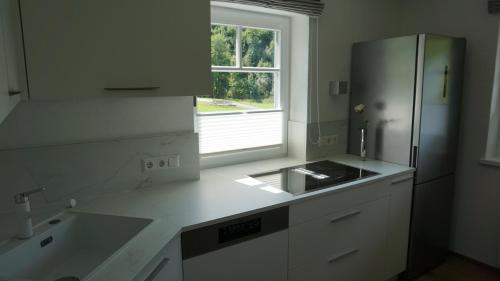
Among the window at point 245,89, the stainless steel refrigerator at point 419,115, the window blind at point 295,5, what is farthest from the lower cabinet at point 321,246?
the window blind at point 295,5

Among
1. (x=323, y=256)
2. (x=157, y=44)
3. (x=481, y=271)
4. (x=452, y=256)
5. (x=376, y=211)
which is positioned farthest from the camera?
(x=452, y=256)

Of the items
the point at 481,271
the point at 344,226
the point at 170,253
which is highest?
the point at 170,253

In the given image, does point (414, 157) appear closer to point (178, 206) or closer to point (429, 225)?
point (429, 225)

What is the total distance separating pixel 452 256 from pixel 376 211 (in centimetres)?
119

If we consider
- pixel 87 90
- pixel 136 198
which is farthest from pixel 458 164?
pixel 87 90

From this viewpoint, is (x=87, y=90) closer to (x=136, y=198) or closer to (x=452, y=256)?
(x=136, y=198)

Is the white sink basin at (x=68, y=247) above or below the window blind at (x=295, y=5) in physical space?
below

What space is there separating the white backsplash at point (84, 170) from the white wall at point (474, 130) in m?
2.13

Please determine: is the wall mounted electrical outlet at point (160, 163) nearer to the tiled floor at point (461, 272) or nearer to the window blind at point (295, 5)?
the window blind at point (295, 5)

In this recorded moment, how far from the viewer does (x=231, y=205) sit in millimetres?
1591

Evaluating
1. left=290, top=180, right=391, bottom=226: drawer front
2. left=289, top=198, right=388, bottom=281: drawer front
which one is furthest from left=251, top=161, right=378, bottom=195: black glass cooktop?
left=289, top=198, right=388, bottom=281: drawer front

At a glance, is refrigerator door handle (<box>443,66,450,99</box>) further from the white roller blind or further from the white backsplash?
the white backsplash

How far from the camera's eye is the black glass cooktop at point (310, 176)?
191cm

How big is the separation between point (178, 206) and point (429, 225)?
6.30ft
